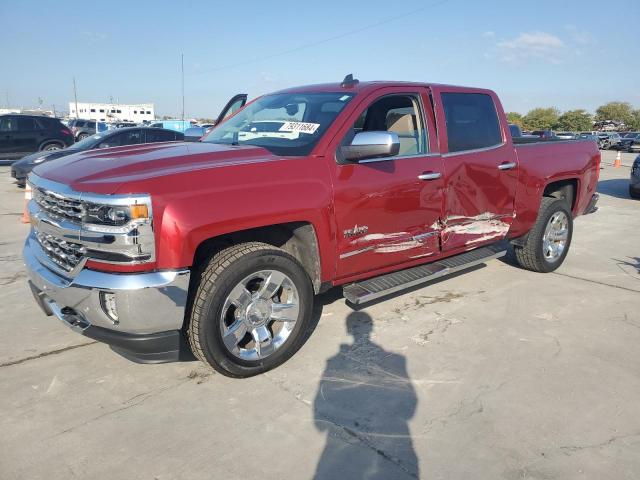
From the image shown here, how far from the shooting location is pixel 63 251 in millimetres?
3039

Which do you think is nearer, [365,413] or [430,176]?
[365,413]

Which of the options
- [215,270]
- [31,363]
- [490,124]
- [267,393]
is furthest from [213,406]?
[490,124]

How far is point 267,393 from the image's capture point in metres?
3.13

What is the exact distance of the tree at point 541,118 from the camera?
246 feet

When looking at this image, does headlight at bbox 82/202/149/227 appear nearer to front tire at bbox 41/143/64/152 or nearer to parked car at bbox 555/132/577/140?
parked car at bbox 555/132/577/140

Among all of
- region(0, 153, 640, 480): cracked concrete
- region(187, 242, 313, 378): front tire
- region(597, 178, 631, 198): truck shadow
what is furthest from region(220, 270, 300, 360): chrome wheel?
region(597, 178, 631, 198): truck shadow

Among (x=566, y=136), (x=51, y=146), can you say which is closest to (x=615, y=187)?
(x=566, y=136)

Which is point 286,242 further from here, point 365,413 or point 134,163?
point 365,413

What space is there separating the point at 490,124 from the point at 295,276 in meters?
2.80

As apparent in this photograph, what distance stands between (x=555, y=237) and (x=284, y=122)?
11.6 feet

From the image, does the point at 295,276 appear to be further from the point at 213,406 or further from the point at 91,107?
the point at 91,107

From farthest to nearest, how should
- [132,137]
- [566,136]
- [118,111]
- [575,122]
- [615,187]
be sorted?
[118,111] → [575,122] → [566,136] → [615,187] → [132,137]

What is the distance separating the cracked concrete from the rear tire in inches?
40.4

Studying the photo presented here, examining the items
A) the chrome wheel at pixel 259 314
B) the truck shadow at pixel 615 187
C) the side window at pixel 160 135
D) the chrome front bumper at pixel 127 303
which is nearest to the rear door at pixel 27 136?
the side window at pixel 160 135
